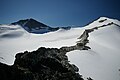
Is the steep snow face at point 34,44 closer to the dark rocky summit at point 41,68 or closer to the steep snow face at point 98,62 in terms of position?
the steep snow face at point 98,62

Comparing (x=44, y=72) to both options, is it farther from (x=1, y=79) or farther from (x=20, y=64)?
(x=1, y=79)

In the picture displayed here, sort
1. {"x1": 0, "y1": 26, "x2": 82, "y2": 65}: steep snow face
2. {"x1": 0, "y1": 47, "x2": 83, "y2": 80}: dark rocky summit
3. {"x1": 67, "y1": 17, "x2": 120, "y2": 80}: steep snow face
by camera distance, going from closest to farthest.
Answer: {"x1": 0, "y1": 47, "x2": 83, "y2": 80}: dark rocky summit → {"x1": 67, "y1": 17, "x2": 120, "y2": 80}: steep snow face → {"x1": 0, "y1": 26, "x2": 82, "y2": 65}: steep snow face

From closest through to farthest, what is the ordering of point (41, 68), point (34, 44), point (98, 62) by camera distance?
point (41, 68) < point (98, 62) < point (34, 44)

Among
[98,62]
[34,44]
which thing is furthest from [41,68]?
[34,44]

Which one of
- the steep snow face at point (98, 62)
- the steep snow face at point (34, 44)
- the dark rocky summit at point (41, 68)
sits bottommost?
the steep snow face at point (34, 44)

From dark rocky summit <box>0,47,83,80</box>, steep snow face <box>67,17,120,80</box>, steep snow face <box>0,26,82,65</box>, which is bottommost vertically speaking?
steep snow face <box>0,26,82,65</box>

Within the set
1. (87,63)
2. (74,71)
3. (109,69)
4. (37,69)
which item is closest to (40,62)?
(37,69)

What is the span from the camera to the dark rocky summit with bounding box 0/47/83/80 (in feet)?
81.1

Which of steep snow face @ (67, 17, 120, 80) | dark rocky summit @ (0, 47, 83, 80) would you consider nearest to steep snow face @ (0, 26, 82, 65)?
steep snow face @ (67, 17, 120, 80)

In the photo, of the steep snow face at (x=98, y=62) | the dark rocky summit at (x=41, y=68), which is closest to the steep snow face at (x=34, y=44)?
the steep snow face at (x=98, y=62)

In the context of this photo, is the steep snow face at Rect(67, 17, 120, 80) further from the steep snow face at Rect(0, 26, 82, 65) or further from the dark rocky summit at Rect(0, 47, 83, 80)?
the steep snow face at Rect(0, 26, 82, 65)

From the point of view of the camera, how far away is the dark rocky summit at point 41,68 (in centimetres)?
2472

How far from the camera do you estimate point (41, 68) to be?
29031 mm

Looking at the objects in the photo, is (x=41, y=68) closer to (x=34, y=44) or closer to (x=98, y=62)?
(x=98, y=62)
